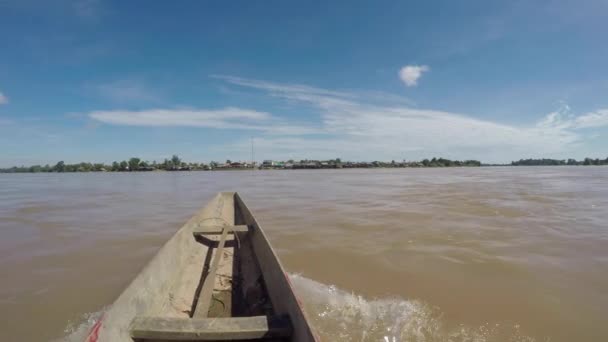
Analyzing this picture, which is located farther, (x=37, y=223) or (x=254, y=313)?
(x=37, y=223)

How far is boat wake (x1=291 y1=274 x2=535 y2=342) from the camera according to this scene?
3.34 metres

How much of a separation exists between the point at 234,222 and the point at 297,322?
21.1ft

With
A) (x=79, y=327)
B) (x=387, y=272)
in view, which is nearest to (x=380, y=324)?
(x=387, y=272)

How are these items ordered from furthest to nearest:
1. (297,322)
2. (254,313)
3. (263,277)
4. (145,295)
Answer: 1. (263,277)
2. (254,313)
3. (145,295)
4. (297,322)

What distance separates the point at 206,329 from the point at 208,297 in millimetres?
880

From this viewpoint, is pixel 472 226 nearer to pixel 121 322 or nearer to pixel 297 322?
pixel 297 322

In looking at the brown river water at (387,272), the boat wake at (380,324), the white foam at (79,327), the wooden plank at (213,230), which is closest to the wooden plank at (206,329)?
the boat wake at (380,324)

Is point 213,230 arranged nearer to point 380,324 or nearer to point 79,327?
point 79,327

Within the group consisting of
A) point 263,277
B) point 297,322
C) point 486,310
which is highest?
point 297,322

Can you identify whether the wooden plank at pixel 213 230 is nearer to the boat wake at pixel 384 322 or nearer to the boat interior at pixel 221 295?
the boat interior at pixel 221 295

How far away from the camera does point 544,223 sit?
29.2ft

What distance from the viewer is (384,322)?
11.9 feet

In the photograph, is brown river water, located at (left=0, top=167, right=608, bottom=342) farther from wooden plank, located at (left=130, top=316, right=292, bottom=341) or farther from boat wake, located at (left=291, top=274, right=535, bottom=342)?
wooden plank, located at (left=130, top=316, right=292, bottom=341)

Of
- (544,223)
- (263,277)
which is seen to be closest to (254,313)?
(263,277)
